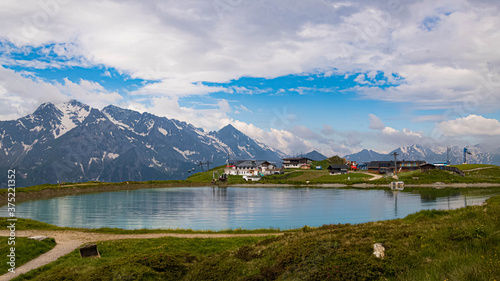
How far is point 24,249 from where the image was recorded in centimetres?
2730

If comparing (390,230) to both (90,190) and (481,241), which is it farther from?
(90,190)

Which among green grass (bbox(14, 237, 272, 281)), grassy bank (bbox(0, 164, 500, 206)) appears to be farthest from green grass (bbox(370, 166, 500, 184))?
green grass (bbox(14, 237, 272, 281))

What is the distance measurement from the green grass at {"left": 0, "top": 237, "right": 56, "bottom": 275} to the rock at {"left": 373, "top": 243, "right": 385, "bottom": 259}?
24.7m

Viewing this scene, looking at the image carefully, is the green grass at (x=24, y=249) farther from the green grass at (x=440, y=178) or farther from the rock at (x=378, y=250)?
the green grass at (x=440, y=178)

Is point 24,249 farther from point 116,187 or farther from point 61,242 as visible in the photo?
point 116,187

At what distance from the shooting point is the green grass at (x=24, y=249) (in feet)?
81.3

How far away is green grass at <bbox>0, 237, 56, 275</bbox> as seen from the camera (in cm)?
2477

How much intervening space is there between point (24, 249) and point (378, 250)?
90.6ft

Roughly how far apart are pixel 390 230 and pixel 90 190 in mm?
137365

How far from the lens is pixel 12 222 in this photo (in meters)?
43.9

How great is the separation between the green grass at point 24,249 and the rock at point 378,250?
81.1 ft

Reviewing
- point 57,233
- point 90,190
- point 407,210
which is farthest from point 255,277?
point 90,190

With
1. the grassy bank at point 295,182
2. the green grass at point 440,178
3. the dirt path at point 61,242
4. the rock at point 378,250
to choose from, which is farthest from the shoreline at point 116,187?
the rock at point 378,250

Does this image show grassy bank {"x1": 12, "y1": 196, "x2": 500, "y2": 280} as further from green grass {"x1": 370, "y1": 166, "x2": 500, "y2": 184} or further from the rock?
green grass {"x1": 370, "y1": 166, "x2": 500, "y2": 184}
